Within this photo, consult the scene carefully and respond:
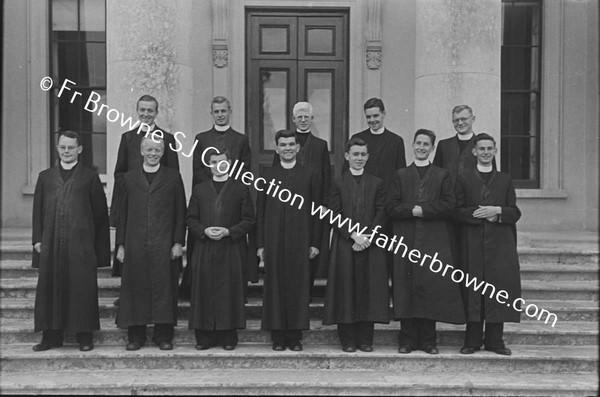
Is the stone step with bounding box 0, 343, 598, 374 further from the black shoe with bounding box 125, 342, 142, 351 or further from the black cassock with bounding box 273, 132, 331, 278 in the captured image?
the black cassock with bounding box 273, 132, 331, 278

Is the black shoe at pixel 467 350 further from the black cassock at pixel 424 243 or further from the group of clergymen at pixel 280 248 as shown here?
the black cassock at pixel 424 243

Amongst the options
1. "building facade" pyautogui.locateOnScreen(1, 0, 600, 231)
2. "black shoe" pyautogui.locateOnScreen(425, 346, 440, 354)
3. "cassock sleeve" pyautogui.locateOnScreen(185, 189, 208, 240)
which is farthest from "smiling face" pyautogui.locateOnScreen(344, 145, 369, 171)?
"building facade" pyautogui.locateOnScreen(1, 0, 600, 231)

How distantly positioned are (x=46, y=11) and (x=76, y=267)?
5.55 m

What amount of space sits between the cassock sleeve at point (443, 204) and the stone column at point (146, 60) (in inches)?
120

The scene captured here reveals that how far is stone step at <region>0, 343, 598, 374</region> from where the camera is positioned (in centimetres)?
585

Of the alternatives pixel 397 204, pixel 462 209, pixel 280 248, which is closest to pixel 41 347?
pixel 280 248

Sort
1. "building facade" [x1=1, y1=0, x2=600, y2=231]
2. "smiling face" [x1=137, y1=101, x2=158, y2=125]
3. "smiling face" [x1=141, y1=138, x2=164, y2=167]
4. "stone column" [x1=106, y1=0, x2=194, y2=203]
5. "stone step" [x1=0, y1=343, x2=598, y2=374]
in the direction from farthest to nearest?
1. "building facade" [x1=1, y1=0, x2=600, y2=231]
2. "stone column" [x1=106, y1=0, x2=194, y2=203]
3. "smiling face" [x1=137, y1=101, x2=158, y2=125]
4. "smiling face" [x1=141, y1=138, x2=164, y2=167]
5. "stone step" [x1=0, y1=343, x2=598, y2=374]

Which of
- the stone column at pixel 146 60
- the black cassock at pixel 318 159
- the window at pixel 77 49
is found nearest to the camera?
the black cassock at pixel 318 159

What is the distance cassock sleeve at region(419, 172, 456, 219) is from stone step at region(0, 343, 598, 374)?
125 cm

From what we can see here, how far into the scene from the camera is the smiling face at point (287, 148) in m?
6.14

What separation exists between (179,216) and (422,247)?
7.39 ft

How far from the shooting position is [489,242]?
235 inches

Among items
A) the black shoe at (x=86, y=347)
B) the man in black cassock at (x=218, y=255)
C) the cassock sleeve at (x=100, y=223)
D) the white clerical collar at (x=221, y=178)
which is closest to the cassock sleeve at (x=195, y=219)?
the man in black cassock at (x=218, y=255)

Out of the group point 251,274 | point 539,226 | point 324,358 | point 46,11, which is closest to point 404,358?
point 324,358
